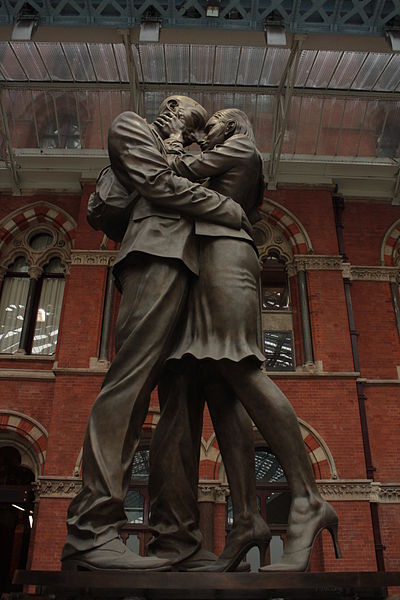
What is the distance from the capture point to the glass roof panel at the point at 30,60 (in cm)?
991

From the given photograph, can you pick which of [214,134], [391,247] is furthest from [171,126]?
[391,247]

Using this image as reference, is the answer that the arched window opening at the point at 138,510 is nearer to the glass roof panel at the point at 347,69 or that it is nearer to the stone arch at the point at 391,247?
the stone arch at the point at 391,247

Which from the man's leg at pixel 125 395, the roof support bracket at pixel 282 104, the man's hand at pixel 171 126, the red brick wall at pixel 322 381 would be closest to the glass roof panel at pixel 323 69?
the roof support bracket at pixel 282 104

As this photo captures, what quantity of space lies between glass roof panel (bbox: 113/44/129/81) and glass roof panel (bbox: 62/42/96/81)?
50 centimetres

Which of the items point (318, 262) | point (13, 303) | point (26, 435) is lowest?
point (26, 435)

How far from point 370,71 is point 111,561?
10196 millimetres

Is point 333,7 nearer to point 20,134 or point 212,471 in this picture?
point 20,134

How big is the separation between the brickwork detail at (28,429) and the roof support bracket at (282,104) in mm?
6041

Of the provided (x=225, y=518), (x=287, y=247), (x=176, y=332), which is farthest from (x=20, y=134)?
(x=176, y=332)

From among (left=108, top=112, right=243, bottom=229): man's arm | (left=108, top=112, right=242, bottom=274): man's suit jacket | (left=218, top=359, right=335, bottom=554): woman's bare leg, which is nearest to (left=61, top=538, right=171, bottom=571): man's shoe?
(left=218, top=359, right=335, bottom=554): woman's bare leg

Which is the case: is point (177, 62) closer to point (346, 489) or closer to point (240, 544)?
point (346, 489)

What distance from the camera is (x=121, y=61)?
1009cm

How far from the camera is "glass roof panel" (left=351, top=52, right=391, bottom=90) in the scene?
10023 millimetres

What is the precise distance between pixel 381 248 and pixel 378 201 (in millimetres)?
1131
